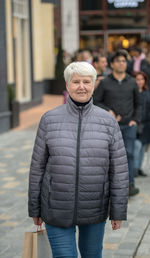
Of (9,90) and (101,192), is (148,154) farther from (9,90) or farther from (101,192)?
(101,192)

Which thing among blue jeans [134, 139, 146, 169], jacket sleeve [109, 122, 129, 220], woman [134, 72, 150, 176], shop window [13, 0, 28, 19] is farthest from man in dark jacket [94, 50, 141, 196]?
shop window [13, 0, 28, 19]

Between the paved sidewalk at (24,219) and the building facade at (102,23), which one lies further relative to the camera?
the building facade at (102,23)

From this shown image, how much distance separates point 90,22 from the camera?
102ft

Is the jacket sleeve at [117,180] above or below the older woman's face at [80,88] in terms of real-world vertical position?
below

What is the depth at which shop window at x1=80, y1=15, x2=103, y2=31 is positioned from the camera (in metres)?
31.2

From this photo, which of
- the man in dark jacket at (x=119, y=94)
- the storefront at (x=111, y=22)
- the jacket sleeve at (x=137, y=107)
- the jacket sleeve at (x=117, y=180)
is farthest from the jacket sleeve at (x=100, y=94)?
the storefront at (x=111, y=22)

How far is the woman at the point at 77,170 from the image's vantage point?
3.33 metres

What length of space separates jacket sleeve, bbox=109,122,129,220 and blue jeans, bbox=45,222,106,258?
0.14 meters

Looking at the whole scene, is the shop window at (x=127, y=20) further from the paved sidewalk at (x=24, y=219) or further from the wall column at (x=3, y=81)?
the paved sidewalk at (x=24, y=219)

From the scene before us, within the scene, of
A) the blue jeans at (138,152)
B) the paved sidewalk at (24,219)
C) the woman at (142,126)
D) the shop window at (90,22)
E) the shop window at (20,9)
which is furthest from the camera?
the shop window at (90,22)

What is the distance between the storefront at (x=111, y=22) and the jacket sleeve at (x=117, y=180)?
27.2 meters

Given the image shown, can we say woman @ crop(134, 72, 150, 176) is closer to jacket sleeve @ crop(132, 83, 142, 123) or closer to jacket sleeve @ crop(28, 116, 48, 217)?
jacket sleeve @ crop(132, 83, 142, 123)

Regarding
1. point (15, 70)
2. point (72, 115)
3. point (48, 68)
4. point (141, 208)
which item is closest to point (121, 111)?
point (141, 208)

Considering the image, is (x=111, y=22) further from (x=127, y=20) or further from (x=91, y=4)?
(x=91, y=4)
